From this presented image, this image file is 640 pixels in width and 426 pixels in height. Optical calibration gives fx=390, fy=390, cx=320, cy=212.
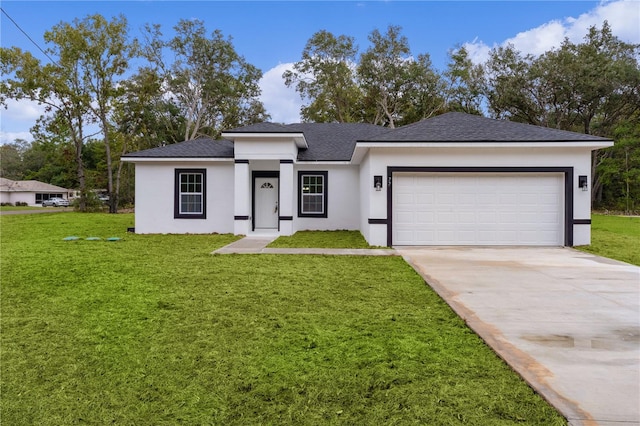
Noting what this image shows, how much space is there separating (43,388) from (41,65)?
3184 centimetres

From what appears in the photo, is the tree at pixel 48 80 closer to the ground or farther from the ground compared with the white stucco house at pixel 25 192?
farther from the ground

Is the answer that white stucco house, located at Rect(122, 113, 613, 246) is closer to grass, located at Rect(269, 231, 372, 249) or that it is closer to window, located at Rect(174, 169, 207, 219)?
grass, located at Rect(269, 231, 372, 249)

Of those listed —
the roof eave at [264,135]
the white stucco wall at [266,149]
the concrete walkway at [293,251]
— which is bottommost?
the concrete walkway at [293,251]

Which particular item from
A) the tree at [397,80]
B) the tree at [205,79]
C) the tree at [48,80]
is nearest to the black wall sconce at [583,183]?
the tree at [397,80]

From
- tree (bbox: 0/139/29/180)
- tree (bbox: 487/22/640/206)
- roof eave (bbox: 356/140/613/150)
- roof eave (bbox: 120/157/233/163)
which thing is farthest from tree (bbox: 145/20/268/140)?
tree (bbox: 0/139/29/180)

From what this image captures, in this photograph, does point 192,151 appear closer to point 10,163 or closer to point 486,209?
point 486,209

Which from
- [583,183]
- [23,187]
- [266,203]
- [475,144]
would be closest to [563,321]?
[475,144]

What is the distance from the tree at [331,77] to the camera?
34253mm

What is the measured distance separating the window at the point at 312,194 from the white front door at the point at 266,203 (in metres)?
0.98

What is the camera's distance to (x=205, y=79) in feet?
113

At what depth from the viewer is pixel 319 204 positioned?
1543 cm

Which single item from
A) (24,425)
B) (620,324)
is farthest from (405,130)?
(24,425)

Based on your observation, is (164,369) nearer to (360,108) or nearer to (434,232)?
(434,232)

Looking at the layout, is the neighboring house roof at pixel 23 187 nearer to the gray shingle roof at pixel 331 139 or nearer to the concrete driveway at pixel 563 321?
the gray shingle roof at pixel 331 139
